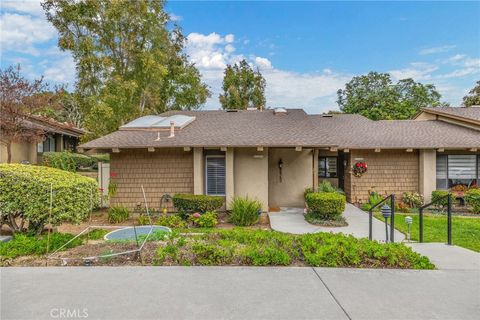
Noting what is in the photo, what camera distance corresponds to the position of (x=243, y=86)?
28.0m

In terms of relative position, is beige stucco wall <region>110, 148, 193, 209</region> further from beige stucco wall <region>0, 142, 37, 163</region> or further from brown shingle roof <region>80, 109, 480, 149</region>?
beige stucco wall <region>0, 142, 37, 163</region>

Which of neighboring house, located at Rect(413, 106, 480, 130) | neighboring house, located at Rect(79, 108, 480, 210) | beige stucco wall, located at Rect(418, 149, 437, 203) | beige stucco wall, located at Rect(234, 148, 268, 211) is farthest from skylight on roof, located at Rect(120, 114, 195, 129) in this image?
neighboring house, located at Rect(413, 106, 480, 130)

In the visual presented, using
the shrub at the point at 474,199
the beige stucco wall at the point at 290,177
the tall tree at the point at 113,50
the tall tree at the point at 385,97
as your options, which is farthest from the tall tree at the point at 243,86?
the shrub at the point at 474,199

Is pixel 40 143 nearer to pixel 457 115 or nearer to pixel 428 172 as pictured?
pixel 428 172

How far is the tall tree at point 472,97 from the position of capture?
33.1 m

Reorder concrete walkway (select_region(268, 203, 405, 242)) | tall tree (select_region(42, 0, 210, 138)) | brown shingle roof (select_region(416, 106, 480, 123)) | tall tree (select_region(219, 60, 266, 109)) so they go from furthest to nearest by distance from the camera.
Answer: tall tree (select_region(219, 60, 266, 109)), tall tree (select_region(42, 0, 210, 138)), brown shingle roof (select_region(416, 106, 480, 123)), concrete walkway (select_region(268, 203, 405, 242))

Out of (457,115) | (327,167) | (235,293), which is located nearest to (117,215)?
(235,293)

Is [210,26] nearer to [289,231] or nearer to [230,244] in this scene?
[289,231]

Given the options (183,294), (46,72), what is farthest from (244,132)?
(46,72)

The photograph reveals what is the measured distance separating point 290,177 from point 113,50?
13286 mm

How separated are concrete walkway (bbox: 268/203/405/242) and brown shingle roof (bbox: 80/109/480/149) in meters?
2.48

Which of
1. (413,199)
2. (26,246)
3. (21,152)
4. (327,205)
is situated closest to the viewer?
(26,246)

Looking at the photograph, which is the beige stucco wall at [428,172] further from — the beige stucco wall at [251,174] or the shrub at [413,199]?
the beige stucco wall at [251,174]

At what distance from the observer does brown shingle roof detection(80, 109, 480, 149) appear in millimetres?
10041
